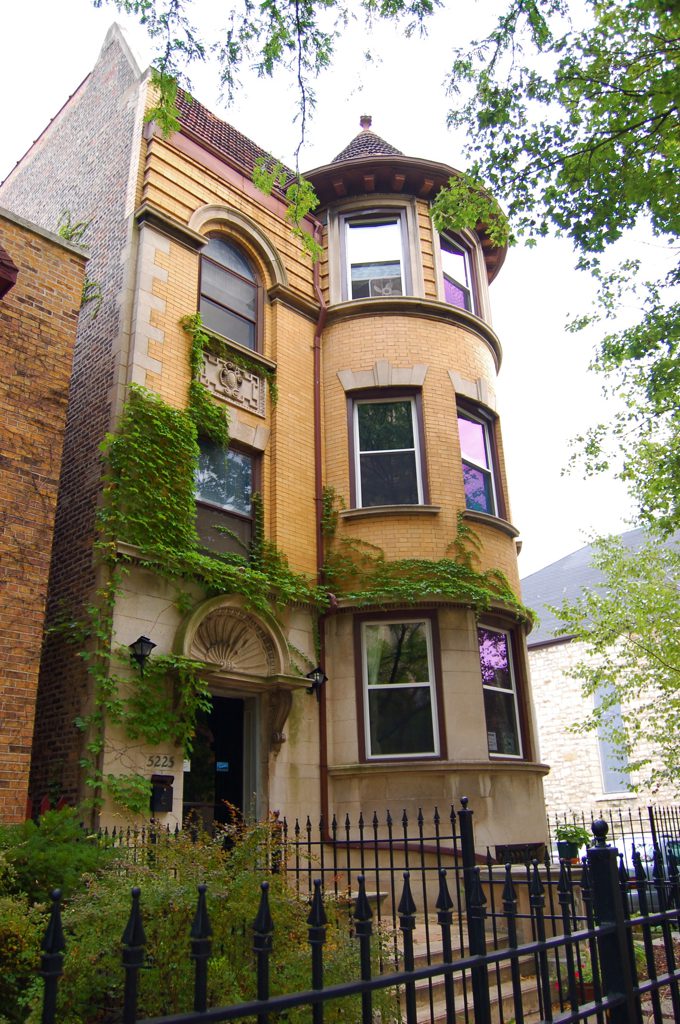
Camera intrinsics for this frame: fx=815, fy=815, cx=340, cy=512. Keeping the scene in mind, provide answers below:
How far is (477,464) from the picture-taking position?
1485cm

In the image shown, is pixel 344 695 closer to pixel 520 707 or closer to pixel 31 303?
pixel 520 707

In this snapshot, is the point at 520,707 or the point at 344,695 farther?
the point at 520,707

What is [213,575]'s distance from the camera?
11.0 m

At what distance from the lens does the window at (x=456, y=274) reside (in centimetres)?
1616

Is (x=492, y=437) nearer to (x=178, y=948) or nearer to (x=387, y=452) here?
(x=387, y=452)

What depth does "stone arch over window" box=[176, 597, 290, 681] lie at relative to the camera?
10.7 metres

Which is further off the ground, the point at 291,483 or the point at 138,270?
the point at 138,270

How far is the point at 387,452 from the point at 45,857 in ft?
29.5

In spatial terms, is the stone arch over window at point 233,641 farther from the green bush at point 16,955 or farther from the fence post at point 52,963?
the fence post at point 52,963

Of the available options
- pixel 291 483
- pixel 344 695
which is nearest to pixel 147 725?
pixel 344 695

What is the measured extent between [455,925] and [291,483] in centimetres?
690

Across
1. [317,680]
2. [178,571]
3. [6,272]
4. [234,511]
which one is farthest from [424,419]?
[6,272]

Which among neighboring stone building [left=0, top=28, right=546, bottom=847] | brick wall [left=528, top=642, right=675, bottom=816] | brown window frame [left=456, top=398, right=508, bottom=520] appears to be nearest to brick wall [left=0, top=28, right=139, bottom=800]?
neighboring stone building [left=0, top=28, right=546, bottom=847]

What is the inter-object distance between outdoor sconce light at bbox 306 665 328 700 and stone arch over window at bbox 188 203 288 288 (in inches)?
269
